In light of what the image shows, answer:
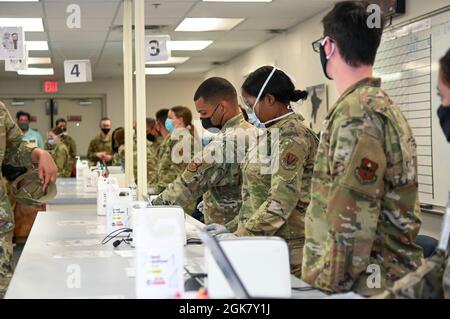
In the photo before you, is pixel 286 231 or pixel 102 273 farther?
pixel 286 231

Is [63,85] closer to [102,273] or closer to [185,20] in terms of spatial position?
[185,20]

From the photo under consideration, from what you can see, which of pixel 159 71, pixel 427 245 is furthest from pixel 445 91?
pixel 159 71

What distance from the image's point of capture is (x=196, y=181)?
3.19 metres

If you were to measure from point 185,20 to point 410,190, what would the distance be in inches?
247

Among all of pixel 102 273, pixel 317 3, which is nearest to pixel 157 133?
pixel 317 3

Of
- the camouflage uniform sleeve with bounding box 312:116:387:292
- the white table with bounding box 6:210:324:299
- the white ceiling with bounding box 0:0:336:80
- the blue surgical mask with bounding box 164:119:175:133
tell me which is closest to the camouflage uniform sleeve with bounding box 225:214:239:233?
the white table with bounding box 6:210:324:299

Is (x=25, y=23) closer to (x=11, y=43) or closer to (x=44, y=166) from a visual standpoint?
(x=11, y=43)

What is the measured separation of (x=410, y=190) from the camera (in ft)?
5.84

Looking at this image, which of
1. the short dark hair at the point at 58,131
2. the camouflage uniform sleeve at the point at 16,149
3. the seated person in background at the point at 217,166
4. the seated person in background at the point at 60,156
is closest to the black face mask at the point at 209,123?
the seated person in background at the point at 217,166

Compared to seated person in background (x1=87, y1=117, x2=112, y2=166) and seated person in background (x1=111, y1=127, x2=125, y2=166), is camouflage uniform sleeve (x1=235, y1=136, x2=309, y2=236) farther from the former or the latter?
seated person in background (x1=87, y1=117, x2=112, y2=166)

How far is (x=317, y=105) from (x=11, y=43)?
3.37m

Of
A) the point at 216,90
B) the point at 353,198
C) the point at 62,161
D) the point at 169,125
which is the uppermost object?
the point at 216,90

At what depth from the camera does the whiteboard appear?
14.7 ft

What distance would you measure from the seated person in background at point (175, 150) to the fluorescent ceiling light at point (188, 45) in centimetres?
341
